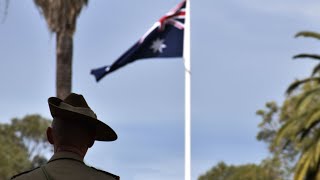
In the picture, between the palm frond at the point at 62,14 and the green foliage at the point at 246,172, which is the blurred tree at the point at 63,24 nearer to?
the palm frond at the point at 62,14

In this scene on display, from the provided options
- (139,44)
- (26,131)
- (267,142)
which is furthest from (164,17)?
(26,131)

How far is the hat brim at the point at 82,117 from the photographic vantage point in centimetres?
304

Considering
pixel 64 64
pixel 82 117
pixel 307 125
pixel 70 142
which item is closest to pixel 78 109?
pixel 82 117

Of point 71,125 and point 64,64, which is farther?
point 64,64

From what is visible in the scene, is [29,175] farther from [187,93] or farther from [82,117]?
[187,93]

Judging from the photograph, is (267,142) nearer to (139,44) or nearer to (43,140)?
(43,140)

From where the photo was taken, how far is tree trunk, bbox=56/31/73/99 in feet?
67.6

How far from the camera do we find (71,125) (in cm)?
308

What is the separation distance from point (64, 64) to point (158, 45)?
9.70 feet

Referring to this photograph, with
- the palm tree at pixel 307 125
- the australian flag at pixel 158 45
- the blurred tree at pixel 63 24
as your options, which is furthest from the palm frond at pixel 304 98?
the blurred tree at pixel 63 24

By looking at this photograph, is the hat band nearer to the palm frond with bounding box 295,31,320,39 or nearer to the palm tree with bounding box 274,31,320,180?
the palm tree with bounding box 274,31,320,180

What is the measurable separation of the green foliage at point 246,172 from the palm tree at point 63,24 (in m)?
33.7

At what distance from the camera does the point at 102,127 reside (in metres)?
3.19

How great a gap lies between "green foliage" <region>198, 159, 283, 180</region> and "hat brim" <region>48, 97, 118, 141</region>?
50338 millimetres
